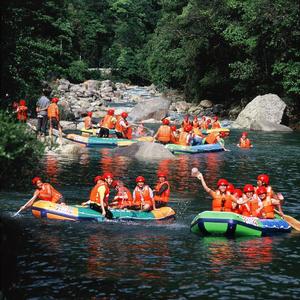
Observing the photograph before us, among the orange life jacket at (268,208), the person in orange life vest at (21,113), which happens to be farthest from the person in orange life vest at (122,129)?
the person in orange life vest at (21,113)

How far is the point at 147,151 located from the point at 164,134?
329cm

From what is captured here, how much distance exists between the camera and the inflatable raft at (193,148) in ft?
101

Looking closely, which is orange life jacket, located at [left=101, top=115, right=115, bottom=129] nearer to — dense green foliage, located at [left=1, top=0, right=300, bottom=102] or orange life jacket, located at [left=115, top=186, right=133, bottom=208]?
dense green foliage, located at [left=1, top=0, right=300, bottom=102]

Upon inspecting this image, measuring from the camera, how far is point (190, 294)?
1112 centimetres

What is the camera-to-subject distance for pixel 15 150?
10.9 meters

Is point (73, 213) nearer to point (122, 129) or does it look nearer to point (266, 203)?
point (266, 203)

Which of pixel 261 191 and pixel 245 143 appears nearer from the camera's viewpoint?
pixel 261 191

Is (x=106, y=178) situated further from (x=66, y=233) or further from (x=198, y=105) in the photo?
(x=198, y=105)

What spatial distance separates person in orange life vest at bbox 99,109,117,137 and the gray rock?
1285 cm

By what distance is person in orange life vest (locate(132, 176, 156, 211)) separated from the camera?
56.1 feet

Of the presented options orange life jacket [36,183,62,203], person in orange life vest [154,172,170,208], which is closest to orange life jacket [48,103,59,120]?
person in orange life vest [154,172,170,208]

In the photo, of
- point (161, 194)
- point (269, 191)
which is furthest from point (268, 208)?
point (161, 194)

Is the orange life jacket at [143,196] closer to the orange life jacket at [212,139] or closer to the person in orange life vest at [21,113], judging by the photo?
the person in orange life vest at [21,113]

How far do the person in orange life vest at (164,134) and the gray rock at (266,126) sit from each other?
501 inches
